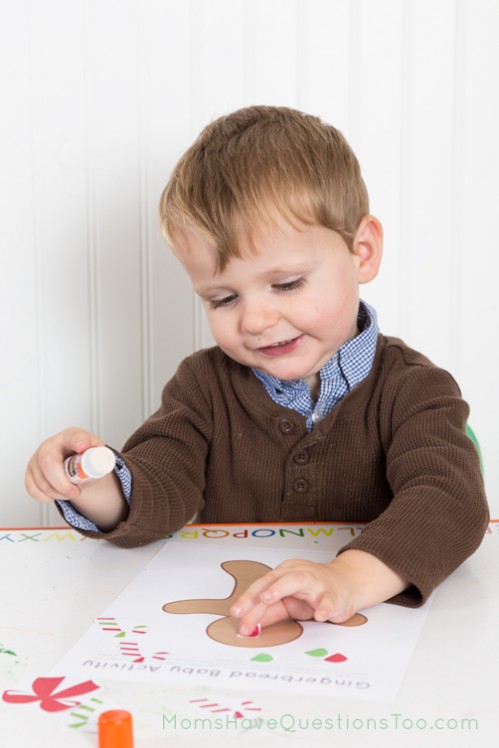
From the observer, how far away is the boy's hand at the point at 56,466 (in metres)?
0.80

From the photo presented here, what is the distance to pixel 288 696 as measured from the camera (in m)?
0.53

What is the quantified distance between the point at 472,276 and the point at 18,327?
2.13 feet

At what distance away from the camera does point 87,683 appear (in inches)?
21.7

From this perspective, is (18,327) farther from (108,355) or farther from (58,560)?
(58,560)

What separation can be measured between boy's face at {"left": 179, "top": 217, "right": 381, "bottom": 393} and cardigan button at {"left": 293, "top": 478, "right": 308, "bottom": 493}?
0.11 metres

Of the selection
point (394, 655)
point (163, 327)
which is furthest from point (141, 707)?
point (163, 327)

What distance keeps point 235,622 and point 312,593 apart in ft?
0.19

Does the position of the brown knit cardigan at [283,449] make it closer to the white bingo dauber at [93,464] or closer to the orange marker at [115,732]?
the white bingo dauber at [93,464]

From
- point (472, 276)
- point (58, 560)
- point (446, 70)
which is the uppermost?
point (446, 70)

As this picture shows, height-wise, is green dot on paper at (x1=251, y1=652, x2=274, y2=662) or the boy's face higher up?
the boy's face

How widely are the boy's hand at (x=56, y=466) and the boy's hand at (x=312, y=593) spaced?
0.71ft

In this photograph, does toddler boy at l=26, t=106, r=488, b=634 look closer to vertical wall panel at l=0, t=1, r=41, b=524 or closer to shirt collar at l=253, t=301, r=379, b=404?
shirt collar at l=253, t=301, r=379, b=404

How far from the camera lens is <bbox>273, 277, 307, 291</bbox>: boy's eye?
0.90 m

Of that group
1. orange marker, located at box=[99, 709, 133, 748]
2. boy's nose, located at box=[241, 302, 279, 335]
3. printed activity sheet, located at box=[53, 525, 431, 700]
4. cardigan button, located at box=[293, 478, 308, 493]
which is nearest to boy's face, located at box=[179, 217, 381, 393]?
boy's nose, located at box=[241, 302, 279, 335]
